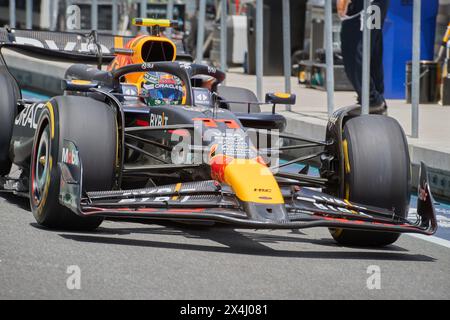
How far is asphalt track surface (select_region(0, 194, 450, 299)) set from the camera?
6.27 meters

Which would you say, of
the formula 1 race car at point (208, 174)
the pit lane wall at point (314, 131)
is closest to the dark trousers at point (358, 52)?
the pit lane wall at point (314, 131)

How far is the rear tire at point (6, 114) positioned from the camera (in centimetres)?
957

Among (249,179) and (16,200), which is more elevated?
(249,179)

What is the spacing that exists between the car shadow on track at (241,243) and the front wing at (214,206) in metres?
0.23

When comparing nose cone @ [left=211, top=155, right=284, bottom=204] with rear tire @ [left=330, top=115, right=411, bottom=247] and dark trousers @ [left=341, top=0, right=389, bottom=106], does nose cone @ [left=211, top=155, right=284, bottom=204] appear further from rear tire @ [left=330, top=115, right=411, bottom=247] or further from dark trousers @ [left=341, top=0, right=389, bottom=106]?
dark trousers @ [left=341, top=0, right=389, bottom=106]

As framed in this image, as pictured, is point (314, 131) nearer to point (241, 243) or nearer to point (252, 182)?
point (241, 243)

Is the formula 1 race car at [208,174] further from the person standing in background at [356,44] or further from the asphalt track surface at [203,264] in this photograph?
the person standing in background at [356,44]

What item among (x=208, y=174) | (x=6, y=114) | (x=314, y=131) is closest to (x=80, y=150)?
(x=208, y=174)

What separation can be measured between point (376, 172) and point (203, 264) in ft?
5.01

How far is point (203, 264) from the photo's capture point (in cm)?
700

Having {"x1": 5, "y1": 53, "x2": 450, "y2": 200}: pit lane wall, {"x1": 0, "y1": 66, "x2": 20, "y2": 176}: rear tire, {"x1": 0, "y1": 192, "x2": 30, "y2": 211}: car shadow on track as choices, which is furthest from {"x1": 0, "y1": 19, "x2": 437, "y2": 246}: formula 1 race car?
{"x1": 5, "y1": 53, "x2": 450, "y2": 200}: pit lane wall

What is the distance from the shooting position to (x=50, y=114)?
8094mm

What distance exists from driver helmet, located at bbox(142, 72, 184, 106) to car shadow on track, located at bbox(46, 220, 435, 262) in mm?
1478

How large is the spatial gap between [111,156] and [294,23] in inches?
651
